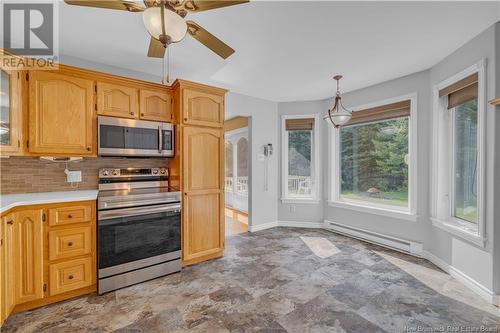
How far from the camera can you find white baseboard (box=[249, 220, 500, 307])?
92.3 inches

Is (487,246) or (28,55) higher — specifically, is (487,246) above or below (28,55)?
below

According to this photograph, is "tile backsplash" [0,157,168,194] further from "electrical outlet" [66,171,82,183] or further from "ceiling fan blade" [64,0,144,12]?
"ceiling fan blade" [64,0,144,12]

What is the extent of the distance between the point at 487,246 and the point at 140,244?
3576 millimetres

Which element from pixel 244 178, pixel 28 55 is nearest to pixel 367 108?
pixel 244 178

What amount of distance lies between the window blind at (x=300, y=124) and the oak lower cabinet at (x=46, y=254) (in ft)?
12.1

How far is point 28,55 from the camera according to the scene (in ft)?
8.63

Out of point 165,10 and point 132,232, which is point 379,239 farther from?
point 165,10

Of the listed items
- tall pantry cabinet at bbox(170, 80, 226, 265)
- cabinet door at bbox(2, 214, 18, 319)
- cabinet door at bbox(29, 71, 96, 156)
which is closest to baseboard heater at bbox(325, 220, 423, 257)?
tall pantry cabinet at bbox(170, 80, 226, 265)

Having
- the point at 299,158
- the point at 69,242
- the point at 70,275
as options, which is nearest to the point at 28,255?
the point at 69,242

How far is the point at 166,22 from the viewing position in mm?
1333

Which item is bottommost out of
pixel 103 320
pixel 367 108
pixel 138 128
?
pixel 103 320

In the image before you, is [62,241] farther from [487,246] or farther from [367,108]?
[367,108]

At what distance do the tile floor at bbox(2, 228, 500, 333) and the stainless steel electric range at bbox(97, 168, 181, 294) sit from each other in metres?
0.15

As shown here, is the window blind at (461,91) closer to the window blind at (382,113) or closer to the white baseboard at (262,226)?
the window blind at (382,113)
